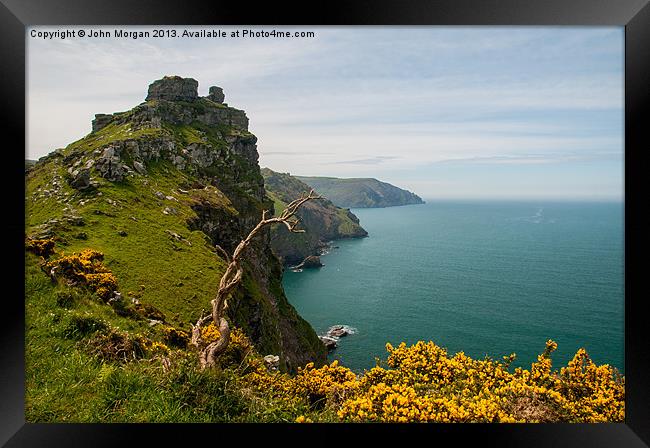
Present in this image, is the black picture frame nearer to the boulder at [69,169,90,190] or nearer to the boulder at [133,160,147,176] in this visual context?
the boulder at [69,169,90,190]

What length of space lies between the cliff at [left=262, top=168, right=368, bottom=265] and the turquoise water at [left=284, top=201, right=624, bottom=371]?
20.6 ft

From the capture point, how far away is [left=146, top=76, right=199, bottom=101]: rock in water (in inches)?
1905

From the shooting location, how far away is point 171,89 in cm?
4906

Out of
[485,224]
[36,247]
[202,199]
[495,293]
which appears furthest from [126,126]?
[485,224]

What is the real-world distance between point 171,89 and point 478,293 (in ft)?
166

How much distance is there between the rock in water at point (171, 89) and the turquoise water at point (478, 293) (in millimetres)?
33628

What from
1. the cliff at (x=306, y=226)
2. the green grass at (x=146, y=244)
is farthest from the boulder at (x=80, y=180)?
the cliff at (x=306, y=226)

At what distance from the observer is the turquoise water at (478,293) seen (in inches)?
1697

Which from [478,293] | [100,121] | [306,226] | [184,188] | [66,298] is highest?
[100,121]

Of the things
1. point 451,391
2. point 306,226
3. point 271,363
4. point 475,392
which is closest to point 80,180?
point 271,363

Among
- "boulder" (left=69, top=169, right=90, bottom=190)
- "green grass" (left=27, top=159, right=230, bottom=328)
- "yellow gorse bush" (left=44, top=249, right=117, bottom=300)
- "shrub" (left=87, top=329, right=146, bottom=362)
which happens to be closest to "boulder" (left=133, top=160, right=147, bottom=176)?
"green grass" (left=27, top=159, right=230, bottom=328)

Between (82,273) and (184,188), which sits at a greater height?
(184,188)
